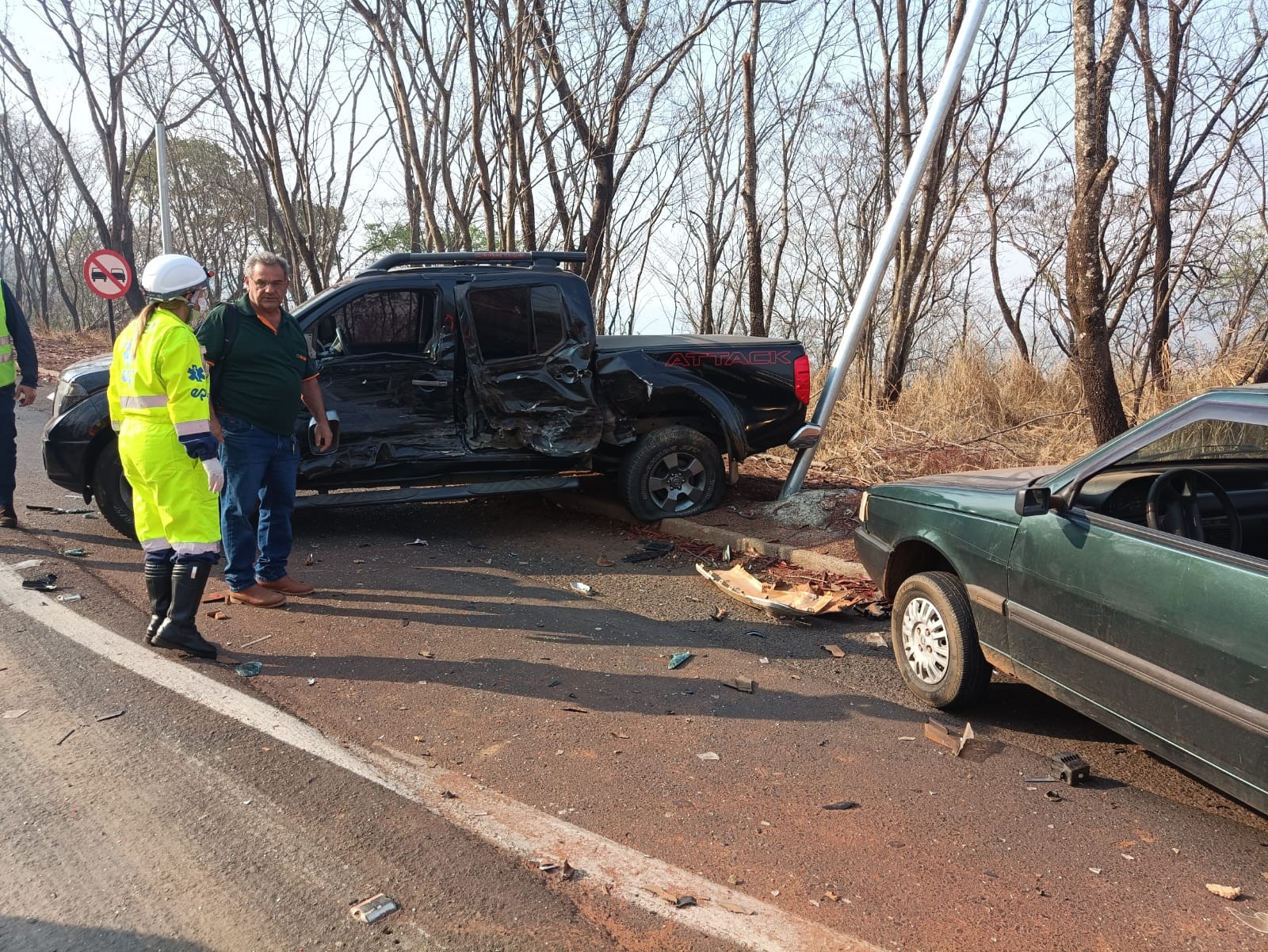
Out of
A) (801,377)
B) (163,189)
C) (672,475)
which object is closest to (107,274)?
(163,189)

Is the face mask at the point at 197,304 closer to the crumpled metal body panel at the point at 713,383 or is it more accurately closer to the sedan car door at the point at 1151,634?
the crumpled metal body panel at the point at 713,383

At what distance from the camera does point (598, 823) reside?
3.13 metres

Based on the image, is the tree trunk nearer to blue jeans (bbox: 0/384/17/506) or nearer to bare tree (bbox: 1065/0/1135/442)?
bare tree (bbox: 1065/0/1135/442)

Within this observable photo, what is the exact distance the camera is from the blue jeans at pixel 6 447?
6.75 m

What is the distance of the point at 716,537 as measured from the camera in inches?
282

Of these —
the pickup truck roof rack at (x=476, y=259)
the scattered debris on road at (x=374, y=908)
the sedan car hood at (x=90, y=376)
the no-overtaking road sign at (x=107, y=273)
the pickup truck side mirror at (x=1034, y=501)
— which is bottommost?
the scattered debris on road at (x=374, y=908)

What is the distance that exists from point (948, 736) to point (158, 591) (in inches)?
148

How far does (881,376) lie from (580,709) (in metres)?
11.0

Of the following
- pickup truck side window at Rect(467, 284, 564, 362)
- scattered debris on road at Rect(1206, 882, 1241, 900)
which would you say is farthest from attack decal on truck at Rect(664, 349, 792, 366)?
scattered debris on road at Rect(1206, 882, 1241, 900)

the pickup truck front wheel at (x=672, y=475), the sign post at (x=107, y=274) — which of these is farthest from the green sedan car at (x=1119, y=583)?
the sign post at (x=107, y=274)

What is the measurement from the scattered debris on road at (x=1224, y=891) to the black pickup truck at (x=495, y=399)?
201 inches

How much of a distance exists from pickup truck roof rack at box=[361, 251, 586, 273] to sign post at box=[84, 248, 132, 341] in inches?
294

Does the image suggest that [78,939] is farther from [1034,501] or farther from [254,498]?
[1034,501]

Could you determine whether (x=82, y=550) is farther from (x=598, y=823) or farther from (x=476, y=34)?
(x=476, y=34)
